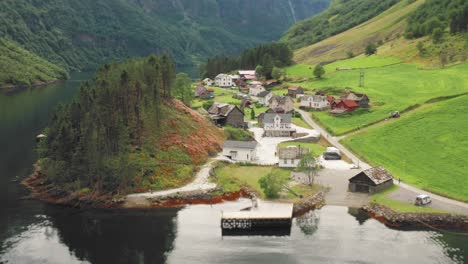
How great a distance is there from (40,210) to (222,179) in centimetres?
2806

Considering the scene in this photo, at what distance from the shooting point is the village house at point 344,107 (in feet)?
445

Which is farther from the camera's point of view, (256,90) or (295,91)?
(256,90)

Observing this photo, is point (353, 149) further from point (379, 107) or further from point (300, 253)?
point (300, 253)

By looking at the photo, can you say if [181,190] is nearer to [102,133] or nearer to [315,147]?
[102,133]

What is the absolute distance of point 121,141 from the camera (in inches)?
3317

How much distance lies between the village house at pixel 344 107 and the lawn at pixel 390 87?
2407 mm

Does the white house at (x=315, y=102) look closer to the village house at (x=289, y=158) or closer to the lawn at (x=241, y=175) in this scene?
the village house at (x=289, y=158)

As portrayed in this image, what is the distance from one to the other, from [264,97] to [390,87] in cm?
3816

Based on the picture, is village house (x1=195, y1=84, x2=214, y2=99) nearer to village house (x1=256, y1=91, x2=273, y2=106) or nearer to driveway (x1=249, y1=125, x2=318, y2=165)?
village house (x1=256, y1=91, x2=273, y2=106)

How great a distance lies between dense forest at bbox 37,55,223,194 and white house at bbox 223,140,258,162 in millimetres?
3339

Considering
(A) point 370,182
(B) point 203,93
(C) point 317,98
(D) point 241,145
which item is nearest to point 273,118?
(D) point 241,145

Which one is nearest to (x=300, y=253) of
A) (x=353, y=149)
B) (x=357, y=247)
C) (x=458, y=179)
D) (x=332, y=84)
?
(x=357, y=247)

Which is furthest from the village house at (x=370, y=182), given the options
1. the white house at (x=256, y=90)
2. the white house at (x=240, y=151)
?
the white house at (x=256, y=90)

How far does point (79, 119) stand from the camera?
3494 inches
